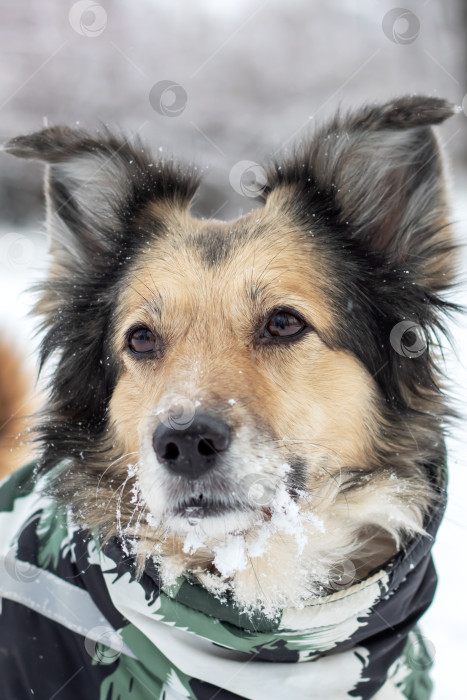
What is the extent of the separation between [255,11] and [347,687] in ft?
54.4

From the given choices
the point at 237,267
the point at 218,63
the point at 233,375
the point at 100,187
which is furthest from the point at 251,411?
the point at 218,63

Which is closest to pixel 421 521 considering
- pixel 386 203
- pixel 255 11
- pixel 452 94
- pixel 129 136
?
pixel 386 203

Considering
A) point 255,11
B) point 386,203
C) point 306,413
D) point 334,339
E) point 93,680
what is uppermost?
point 255,11

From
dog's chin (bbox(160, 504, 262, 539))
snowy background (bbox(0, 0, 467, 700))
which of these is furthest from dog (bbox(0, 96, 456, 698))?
snowy background (bbox(0, 0, 467, 700))

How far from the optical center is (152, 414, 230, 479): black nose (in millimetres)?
1929

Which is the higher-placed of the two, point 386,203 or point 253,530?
point 386,203

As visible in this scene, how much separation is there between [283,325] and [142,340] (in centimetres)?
58

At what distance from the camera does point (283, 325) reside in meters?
2.45

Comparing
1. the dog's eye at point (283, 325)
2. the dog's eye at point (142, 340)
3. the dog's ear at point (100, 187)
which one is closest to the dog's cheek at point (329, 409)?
the dog's eye at point (283, 325)

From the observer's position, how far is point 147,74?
16.0m

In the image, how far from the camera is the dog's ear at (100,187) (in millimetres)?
2783

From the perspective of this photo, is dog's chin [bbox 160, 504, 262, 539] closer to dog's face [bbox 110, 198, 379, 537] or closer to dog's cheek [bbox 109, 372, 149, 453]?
dog's face [bbox 110, 198, 379, 537]

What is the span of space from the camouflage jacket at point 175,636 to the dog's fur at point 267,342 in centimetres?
11

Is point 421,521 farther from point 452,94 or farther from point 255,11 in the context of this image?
point 255,11
